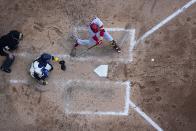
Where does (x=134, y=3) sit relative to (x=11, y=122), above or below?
above

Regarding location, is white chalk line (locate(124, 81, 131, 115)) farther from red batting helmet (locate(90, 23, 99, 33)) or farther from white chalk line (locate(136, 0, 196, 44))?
red batting helmet (locate(90, 23, 99, 33))

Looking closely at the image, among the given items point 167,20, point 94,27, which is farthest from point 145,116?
point 167,20

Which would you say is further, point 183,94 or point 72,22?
point 72,22

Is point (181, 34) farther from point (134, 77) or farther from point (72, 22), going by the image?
point (72, 22)

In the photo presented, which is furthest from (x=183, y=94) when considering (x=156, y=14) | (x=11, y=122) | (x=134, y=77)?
(x=11, y=122)

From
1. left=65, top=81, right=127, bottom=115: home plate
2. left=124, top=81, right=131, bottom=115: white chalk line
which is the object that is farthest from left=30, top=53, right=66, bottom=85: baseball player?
left=124, top=81, right=131, bottom=115: white chalk line

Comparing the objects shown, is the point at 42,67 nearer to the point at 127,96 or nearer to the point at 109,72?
the point at 109,72

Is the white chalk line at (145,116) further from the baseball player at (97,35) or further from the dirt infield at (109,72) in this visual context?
the baseball player at (97,35)
